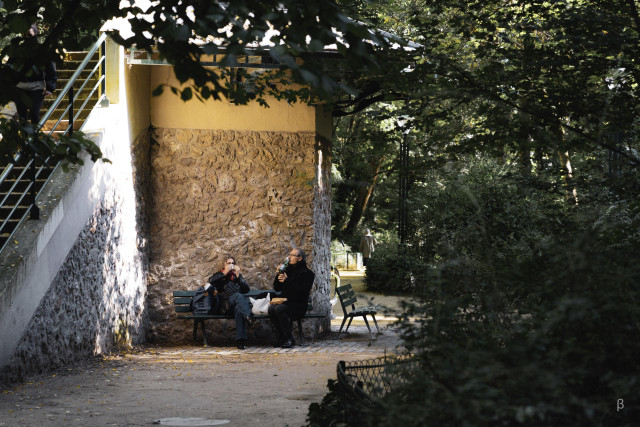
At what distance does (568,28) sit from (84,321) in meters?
6.56

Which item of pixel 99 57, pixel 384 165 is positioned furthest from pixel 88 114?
pixel 384 165

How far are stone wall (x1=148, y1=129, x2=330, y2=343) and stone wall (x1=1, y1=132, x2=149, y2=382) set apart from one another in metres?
0.32

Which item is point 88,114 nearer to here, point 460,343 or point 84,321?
point 84,321

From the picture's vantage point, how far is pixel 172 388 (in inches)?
300

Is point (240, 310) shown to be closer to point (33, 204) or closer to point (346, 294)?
point (346, 294)

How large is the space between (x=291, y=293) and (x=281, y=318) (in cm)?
40

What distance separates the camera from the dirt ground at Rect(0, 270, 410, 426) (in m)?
6.12

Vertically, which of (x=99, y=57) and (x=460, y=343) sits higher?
(x=99, y=57)

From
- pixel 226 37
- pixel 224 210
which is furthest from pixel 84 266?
pixel 226 37

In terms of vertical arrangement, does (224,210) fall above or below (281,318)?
above

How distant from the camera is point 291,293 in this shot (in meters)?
11.1

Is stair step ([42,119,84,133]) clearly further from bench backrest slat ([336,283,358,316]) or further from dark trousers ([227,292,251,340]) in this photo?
bench backrest slat ([336,283,358,316])

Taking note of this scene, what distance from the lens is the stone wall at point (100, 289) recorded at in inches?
321

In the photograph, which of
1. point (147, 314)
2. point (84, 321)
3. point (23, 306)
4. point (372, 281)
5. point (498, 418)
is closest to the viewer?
point (498, 418)
